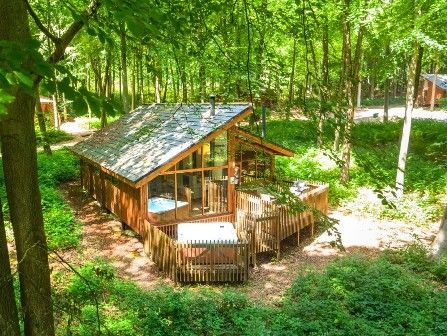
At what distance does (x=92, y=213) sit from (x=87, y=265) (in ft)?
20.2

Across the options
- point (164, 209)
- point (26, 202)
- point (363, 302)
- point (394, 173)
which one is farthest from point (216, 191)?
point (26, 202)

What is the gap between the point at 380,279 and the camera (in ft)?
32.2

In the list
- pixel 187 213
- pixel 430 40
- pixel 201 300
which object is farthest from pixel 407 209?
pixel 201 300

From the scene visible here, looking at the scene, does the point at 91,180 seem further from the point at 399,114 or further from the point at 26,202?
the point at 399,114

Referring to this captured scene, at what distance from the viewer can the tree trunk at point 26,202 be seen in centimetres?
263

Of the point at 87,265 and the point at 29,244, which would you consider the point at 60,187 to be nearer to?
the point at 87,265

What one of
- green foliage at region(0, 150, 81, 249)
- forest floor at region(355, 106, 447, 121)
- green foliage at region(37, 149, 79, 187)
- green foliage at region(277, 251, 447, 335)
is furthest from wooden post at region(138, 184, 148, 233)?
forest floor at region(355, 106, 447, 121)

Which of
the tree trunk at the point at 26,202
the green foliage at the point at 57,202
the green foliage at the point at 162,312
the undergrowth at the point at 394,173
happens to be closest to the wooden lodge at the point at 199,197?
the green foliage at the point at 162,312

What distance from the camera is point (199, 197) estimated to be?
1466cm

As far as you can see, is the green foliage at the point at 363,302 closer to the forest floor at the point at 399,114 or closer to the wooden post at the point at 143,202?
the wooden post at the point at 143,202

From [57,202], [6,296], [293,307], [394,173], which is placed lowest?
[293,307]

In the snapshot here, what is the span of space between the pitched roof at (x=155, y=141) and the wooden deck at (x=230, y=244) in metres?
1.95

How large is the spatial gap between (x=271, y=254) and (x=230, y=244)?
253 cm

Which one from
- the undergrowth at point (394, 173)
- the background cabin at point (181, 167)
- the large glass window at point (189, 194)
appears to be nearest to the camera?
the background cabin at point (181, 167)
